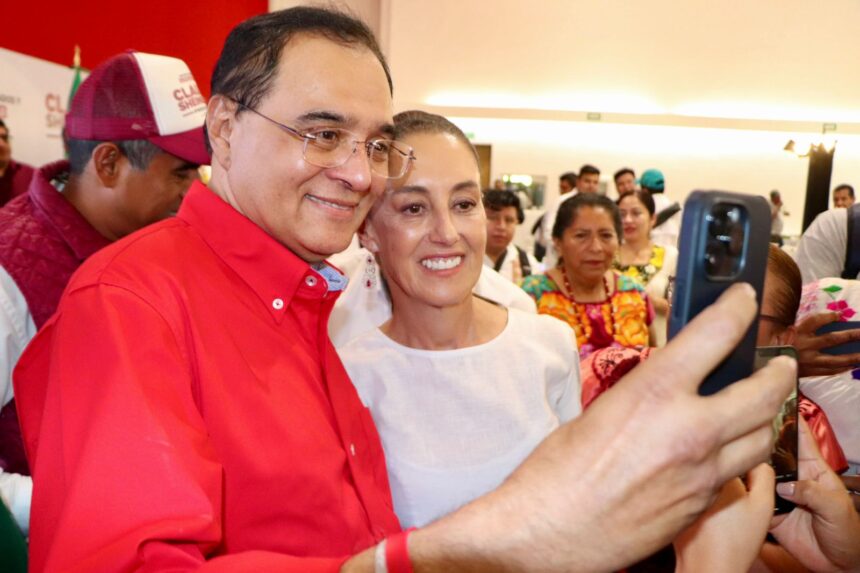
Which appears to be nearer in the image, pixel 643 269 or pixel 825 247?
pixel 825 247

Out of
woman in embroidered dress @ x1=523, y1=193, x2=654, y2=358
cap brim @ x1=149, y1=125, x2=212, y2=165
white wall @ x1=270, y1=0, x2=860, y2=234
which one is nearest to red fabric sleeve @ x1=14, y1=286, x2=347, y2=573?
cap brim @ x1=149, y1=125, x2=212, y2=165

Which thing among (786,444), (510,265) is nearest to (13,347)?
(786,444)

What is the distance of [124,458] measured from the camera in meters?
0.66

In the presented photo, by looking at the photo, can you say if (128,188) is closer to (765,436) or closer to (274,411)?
(274,411)

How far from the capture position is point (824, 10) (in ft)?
32.9

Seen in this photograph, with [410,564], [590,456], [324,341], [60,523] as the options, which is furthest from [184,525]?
[324,341]

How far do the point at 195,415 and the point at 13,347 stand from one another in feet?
2.85

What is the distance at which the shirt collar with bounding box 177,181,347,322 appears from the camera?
1012 mm

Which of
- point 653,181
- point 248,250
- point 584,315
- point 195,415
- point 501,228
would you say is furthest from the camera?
point 653,181

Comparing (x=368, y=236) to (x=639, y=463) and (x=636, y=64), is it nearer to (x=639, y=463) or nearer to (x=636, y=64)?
(x=639, y=463)

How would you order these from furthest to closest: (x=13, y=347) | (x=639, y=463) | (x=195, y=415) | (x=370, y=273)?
(x=370, y=273), (x=13, y=347), (x=195, y=415), (x=639, y=463)

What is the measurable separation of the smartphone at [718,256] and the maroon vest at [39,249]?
4.30ft

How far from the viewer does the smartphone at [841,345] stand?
65.8 inches

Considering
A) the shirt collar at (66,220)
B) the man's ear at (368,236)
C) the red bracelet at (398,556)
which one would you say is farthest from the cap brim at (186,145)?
the red bracelet at (398,556)
